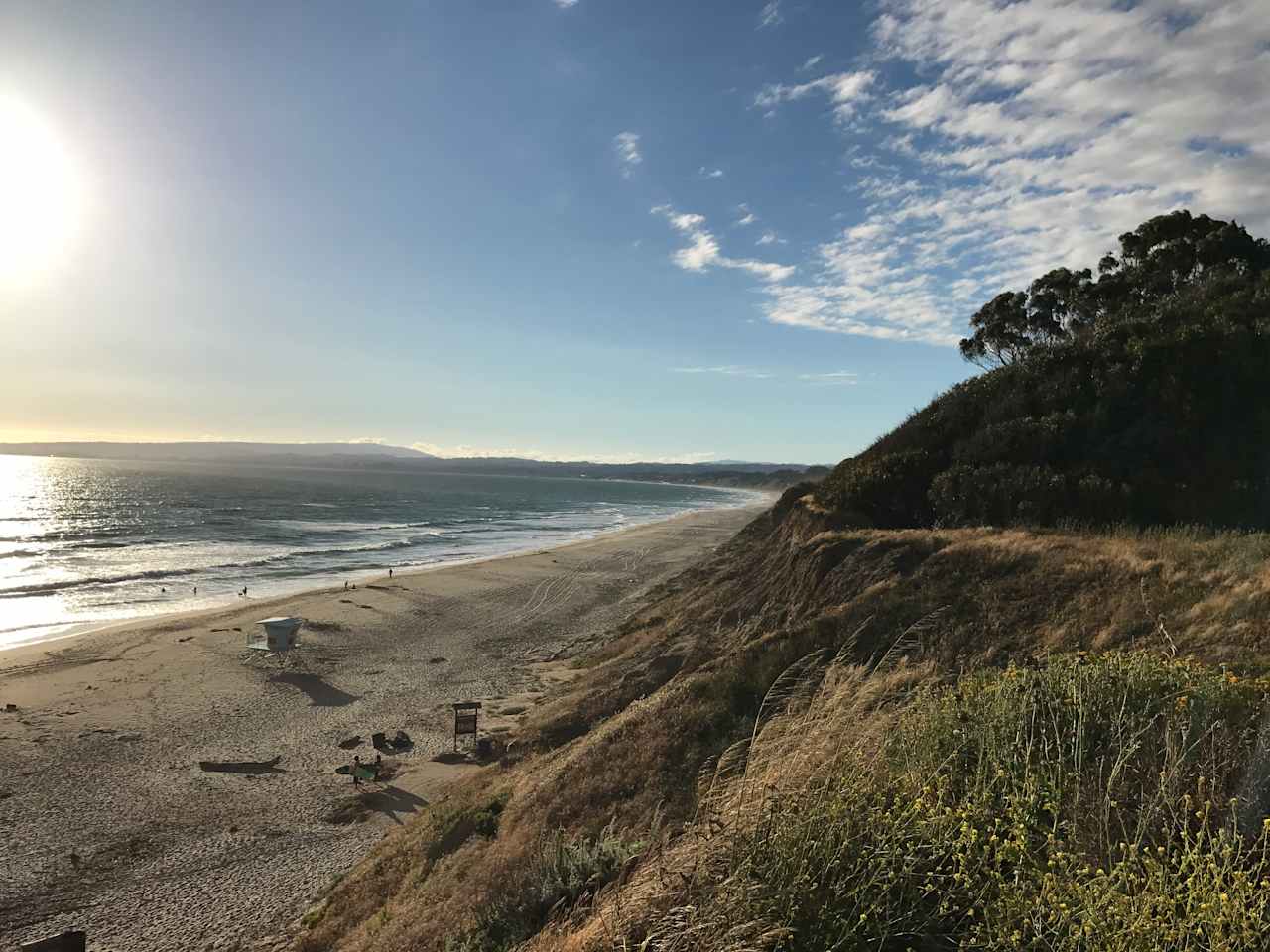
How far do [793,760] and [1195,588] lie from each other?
7085mm

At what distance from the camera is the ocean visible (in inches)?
1469

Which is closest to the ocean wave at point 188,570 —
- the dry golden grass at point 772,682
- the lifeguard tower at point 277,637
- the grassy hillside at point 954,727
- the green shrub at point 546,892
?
the lifeguard tower at point 277,637

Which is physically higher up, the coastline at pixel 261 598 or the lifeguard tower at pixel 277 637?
the lifeguard tower at pixel 277 637

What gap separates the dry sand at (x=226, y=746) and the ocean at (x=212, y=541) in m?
6.82

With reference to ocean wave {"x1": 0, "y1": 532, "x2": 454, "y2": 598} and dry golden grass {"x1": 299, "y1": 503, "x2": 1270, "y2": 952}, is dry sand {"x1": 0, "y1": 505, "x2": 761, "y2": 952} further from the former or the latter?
ocean wave {"x1": 0, "y1": 532, "x2": 454, "y2": 598}

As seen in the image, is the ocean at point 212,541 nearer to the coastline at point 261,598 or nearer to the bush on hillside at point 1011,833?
the coastline at point 261,598

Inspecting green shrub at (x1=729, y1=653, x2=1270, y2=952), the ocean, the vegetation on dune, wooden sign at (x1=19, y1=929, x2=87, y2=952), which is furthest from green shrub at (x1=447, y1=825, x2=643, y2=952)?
the ocean

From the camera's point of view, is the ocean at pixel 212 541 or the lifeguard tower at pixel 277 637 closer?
the lifeguard tower at pixel 277 637

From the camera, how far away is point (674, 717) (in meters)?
9.69

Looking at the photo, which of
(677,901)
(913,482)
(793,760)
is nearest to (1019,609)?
(793,760)

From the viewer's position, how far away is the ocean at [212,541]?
122 feet

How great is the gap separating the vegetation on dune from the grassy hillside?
0.28 feet

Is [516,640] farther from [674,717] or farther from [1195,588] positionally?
[1195,588]

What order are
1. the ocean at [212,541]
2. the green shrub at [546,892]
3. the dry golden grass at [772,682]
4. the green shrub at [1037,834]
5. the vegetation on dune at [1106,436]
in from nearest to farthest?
the green shrub at [1037,834] < the green shrub at [546,892] < the dry golden grass at [772,682] < the vegetation on dune at [1106,436] < the ocean at [212,541]
